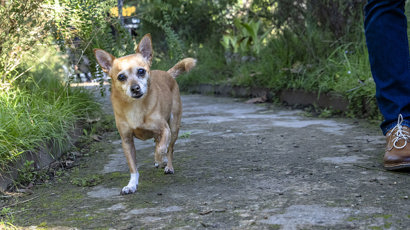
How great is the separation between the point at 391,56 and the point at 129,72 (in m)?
1.69

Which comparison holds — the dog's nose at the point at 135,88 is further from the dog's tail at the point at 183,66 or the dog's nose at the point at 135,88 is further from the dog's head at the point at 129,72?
the dog's tail at the point at 183,66

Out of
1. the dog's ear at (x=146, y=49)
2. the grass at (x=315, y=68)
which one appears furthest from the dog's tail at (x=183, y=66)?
the grass at (x=315, y=68)

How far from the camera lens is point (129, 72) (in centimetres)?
293

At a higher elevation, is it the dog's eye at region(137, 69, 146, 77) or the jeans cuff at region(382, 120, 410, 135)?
the dog's eye at region(137, 69, 146, 77)

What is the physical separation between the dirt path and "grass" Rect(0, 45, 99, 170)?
1.07 ft

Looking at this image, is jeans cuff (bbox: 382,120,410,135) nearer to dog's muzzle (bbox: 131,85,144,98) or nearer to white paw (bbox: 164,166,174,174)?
white paw (bbox: 164,166,174,174)

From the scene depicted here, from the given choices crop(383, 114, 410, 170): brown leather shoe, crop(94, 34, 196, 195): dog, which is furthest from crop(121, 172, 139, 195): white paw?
crop(383, 114, 410, 170): brown leather shoe

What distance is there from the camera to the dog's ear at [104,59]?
2982 millimetres

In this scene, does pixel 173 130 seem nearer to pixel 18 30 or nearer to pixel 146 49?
pixel 146 49

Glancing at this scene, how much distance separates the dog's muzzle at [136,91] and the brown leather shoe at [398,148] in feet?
5.07

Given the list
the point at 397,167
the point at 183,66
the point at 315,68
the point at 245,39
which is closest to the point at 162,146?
the point at 183,66

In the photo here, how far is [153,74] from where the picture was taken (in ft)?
10.9

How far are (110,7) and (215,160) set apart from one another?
6.46 ft

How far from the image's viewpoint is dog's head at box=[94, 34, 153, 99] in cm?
284
